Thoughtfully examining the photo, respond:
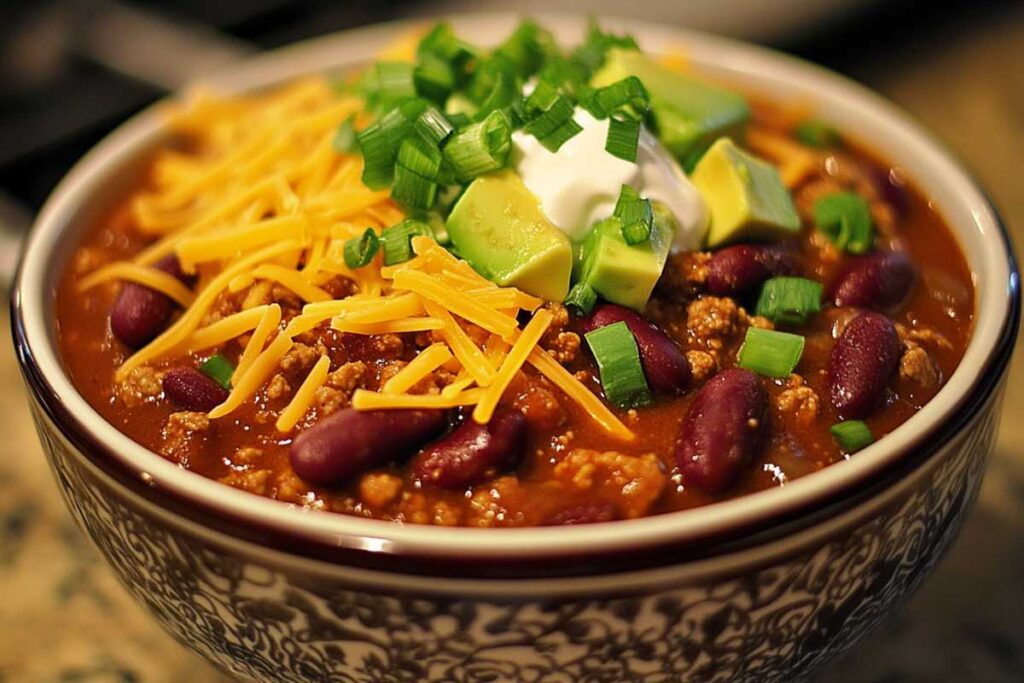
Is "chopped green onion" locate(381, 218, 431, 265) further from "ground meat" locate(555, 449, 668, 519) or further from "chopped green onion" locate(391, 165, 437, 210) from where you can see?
"ground meat" locate(555, 449, 668, 519)

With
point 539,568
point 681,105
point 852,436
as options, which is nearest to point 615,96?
point 681,105

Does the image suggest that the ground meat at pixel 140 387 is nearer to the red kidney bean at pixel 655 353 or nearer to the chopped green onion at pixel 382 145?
the chopped green onion at pixel 382 145

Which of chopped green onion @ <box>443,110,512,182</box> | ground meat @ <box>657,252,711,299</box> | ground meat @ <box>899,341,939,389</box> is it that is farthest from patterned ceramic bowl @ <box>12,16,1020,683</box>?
chopped green onion @ <box>443,110,512,182</box>

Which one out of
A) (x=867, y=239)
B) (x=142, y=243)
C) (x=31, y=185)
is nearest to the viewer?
(x=867, y=239)

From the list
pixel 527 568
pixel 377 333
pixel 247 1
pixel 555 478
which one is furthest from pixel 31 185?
pixel 527 568

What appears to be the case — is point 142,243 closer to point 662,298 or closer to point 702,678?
point 662,298

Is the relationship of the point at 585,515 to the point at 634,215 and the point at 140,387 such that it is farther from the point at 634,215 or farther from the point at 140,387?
the point at 140,387
